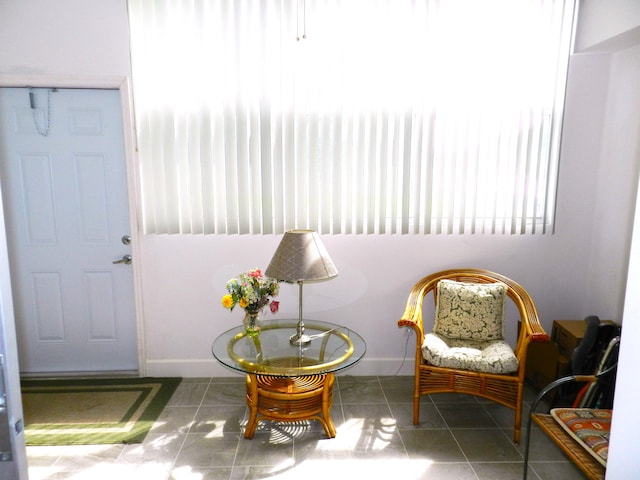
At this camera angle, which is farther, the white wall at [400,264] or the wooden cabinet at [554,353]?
the white wall at [400,264]

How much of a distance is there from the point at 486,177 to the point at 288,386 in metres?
2.06

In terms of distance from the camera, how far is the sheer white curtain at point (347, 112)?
2.96 m

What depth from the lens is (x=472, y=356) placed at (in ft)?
8.39

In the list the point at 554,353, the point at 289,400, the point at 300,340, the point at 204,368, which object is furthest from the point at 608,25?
the point at 204,368

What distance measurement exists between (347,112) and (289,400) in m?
1.98

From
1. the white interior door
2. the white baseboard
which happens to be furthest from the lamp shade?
the white interior door

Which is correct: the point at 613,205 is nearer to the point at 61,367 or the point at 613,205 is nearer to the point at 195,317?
the point at 195,317

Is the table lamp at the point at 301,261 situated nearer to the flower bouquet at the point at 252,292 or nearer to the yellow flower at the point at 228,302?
the flower bouquet at the point at 252,292

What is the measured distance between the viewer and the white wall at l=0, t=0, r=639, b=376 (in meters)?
3.12

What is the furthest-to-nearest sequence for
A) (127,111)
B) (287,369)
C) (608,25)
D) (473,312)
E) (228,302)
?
(127,111) < (473,312) < (608,25) < (228,302) < (287,369)

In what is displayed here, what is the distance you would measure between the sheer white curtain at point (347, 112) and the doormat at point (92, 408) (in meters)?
1.19

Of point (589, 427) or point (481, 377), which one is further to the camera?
point (481, 377)

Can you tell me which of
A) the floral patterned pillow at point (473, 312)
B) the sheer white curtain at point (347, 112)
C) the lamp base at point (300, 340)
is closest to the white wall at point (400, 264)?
the sheer white curtain at point (347, 112)

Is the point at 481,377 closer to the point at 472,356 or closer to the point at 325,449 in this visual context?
the point at 472,356
